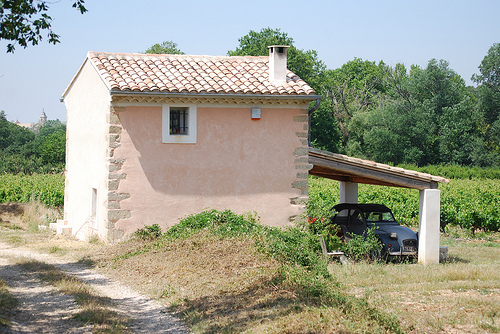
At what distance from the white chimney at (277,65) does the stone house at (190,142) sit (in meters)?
0.03

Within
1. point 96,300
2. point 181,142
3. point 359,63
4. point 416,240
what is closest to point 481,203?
point 416,240

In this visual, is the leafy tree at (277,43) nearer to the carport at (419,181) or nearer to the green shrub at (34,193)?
the green shrub at (34,193)

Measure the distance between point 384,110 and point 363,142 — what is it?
4.25 metres

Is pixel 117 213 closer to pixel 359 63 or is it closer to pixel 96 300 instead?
pixel 96 300

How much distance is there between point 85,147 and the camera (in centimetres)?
1581

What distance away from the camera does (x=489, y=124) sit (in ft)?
166

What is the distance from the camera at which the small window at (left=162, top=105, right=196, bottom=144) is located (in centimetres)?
1366

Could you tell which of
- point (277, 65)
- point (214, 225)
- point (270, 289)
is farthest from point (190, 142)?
point (270, 289)

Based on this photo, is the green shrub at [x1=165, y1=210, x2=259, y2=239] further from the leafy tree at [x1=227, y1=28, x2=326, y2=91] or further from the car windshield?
the leafy tree at [x1=227, y1=28, x2=326, y2=91]

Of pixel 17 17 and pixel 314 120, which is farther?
pixel 314 120

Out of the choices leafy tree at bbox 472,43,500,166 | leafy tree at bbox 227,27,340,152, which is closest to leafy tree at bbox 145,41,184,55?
leafy tree at bbox 227,27,340,152

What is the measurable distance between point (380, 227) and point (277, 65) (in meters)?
5.12

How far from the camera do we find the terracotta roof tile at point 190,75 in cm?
1337

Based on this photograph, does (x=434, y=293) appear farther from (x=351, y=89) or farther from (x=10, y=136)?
(x=10, y=136)
